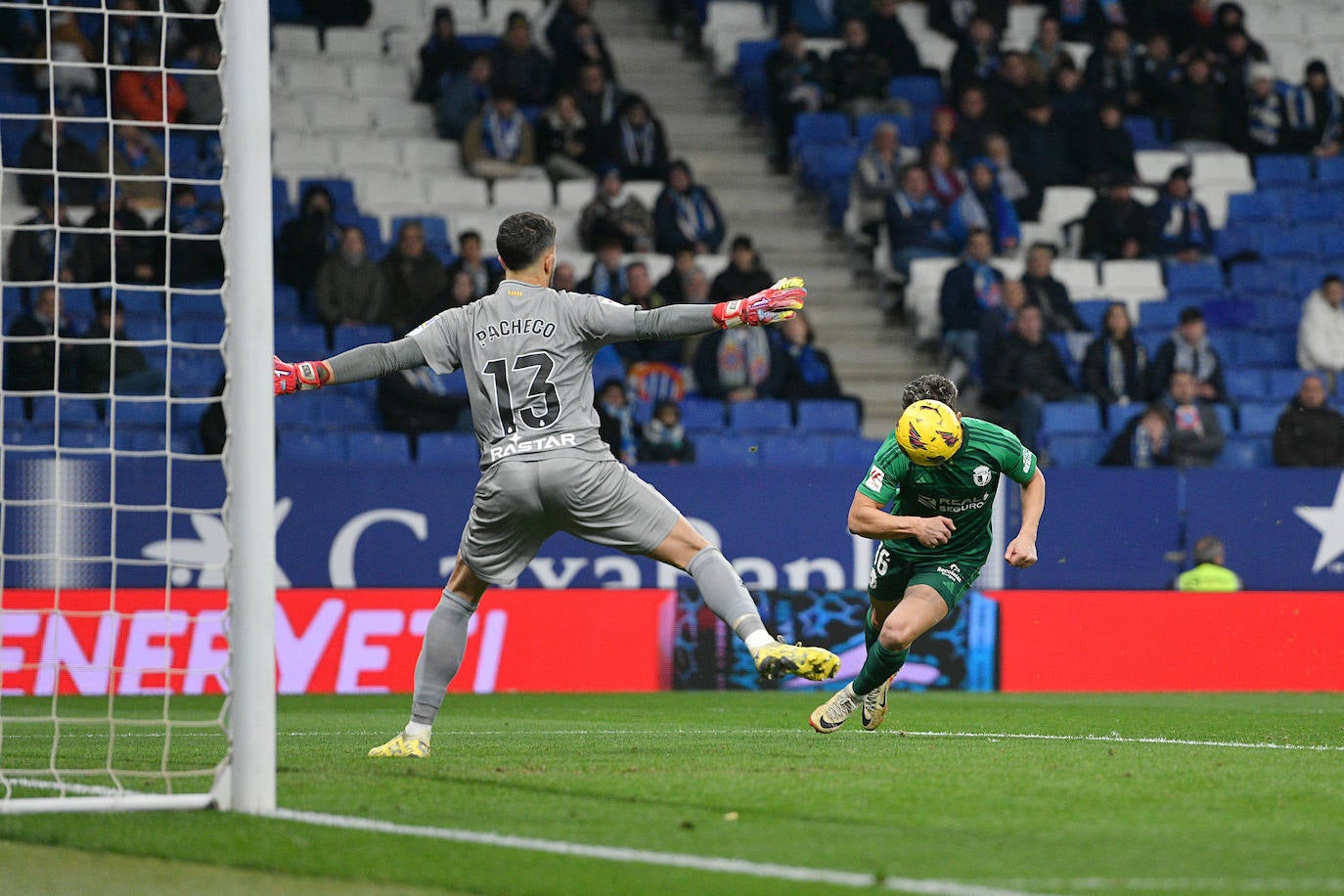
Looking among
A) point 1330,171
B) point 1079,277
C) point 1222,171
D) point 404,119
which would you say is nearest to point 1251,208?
point 1222,171

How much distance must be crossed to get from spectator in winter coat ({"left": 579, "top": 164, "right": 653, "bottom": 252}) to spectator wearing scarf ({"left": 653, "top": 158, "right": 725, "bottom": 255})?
0.43 feet

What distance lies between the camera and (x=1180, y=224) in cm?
2017

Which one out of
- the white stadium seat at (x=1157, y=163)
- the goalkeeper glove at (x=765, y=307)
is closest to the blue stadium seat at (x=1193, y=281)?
the white stadium seat at (x=1157, y=163)

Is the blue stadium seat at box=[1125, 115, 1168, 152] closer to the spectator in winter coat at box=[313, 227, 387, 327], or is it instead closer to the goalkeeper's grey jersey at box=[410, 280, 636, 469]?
the spectator in winter coat at box=[313, 227, 387, 327]

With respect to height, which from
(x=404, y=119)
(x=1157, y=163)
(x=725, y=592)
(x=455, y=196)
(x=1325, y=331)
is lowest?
(x=725, y=592)

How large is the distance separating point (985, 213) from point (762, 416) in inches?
155

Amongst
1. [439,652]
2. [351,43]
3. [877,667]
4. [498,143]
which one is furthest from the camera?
[351,43]

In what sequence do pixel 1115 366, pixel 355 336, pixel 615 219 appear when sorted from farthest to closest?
pixel 615 219
pixel 1115 366
pixel 355 336

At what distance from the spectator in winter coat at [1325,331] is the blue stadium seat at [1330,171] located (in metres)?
2.85

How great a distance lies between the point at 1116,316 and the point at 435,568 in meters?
6.60

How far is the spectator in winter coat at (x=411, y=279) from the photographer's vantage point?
1695 cm

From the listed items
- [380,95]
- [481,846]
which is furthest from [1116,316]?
[481,846]

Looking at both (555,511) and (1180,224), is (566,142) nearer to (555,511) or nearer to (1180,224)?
(1180,224)

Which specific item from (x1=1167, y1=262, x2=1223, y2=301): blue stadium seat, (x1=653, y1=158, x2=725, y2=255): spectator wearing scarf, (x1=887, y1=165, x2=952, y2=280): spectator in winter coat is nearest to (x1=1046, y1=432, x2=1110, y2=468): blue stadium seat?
(x1=887, y1=165, x2=952, y2=280): spectator in winter coat
